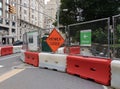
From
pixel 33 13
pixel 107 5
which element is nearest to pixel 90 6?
pixel 107 5

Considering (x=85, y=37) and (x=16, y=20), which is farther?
(x=16, y=20)

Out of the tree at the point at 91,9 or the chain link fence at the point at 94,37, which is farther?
the tree at the point at 91,9

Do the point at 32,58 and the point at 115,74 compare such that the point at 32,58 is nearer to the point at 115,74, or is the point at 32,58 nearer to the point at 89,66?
the point at 89,66

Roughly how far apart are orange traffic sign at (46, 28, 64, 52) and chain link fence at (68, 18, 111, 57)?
6.24ft

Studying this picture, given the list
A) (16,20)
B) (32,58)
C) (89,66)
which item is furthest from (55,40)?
(16,20)

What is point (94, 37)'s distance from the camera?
39.1 feet

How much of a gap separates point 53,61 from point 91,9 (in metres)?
37.2

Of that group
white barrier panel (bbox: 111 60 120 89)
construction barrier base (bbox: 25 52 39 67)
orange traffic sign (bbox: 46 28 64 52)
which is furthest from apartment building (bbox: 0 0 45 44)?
white barrier panel (bbox: 111 60 120 89)

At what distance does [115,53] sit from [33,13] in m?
121

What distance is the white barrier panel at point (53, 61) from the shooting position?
46.2ft

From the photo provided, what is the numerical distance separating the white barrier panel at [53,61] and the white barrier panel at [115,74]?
420 centimetres

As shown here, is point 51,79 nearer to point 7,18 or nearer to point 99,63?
point 99,63

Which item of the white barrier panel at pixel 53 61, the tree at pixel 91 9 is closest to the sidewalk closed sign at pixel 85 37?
the white barrier panel at pixel 53 61

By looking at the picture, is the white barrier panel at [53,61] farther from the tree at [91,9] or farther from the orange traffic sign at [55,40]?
the tree at [91,9]
